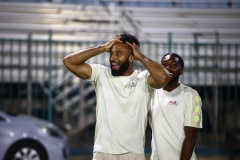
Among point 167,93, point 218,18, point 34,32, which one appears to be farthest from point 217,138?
point 167,93

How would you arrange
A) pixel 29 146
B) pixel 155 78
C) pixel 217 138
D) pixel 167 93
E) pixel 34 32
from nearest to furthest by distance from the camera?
pixel 155 78, pixel 167 93, pixel 29 146, pixel 217 138, pixel 34 32

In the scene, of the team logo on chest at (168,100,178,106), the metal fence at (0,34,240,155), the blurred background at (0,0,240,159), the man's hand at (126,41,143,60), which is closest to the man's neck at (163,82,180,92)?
the team logo on chest at (168,100,178,106)

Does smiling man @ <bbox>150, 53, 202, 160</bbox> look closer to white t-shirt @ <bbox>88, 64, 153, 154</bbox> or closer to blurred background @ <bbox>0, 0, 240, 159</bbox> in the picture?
white t-shirt @ <bbox>88, 64, 153, 154</bbox>

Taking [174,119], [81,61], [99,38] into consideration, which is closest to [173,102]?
[174,119]

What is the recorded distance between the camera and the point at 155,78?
4742 mm

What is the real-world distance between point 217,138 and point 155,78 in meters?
8.87

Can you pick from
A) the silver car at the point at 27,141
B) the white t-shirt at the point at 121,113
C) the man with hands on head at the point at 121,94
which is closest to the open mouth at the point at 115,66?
the man with hands on head at the point at 121,94

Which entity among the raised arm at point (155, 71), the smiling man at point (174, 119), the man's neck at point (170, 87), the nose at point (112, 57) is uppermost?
the nose at point (112, 57)

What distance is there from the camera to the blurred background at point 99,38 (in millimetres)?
13867

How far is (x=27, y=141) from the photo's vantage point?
32.9 feet

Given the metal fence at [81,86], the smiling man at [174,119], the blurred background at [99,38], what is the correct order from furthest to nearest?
the blurred background at [99,38] < the metal fence at [81,86] < the smiling man at [174,119]

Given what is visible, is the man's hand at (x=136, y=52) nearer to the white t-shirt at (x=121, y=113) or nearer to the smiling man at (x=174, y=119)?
the white t-shirt at (x=121, y=113)

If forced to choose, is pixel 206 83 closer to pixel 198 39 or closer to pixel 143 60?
pixel 198 39

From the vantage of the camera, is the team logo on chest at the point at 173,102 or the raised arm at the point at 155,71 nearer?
the raised arm at the point at 155,71
